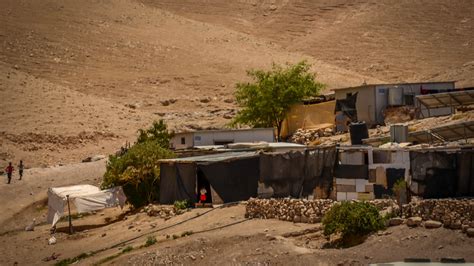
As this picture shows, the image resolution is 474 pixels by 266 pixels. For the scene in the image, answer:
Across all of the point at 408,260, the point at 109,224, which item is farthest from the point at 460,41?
the point at 408,260

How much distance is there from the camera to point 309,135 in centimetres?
3609

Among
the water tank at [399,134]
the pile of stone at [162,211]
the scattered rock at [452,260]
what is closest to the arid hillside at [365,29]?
the water tank at [399,134]

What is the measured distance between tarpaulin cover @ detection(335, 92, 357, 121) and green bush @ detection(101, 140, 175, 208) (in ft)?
36.1

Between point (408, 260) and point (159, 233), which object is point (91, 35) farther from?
point (408, 260)

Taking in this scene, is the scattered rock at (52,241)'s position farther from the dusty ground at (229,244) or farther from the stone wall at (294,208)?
the stone wall at (294,208)

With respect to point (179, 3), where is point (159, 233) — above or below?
below

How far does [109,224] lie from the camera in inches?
1056

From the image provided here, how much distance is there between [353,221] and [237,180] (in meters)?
7.05

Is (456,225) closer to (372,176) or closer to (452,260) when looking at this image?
(452,260)

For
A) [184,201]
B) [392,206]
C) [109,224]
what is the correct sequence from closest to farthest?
[392,206] < [184,201] < [109,224]

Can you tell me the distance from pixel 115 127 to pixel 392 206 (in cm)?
3662

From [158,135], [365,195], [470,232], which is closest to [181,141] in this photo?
[158,135]

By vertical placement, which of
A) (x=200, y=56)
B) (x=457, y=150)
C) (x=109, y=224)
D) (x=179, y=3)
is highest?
(x=179, y=3)

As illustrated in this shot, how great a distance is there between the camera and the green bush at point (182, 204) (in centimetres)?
2428
